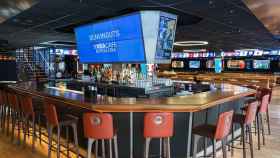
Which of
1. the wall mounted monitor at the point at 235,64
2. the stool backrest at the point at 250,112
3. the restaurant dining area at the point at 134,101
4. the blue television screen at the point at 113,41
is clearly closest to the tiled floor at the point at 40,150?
the restaurant dining area at the point at 134,101

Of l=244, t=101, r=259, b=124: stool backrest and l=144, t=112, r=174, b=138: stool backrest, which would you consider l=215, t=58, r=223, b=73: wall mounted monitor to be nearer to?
l=244, t=101, r=259, b=124: stool backrest

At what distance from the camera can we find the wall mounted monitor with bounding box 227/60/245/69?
1667 cm

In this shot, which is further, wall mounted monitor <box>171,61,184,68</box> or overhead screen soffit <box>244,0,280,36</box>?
wall mounted monitor <box>171,61,184,68</box>

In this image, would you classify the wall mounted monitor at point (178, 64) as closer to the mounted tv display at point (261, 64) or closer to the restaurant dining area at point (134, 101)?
the mounted tv display at point (261, 64)

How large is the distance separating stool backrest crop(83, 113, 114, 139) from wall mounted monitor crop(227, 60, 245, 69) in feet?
52.3

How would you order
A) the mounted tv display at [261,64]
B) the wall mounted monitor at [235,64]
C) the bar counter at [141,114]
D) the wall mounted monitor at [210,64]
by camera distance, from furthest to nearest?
the wall mounted monitor at [210,64]
the wall mounted monitor at [235,64]
the mounted tv display at [261,64]
the bar counter at [141,114]

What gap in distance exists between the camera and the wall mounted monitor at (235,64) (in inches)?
656

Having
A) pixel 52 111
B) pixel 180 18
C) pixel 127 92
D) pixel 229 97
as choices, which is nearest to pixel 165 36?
pixel 180 18

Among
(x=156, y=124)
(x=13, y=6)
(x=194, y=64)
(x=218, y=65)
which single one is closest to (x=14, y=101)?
(x=13, y=6)

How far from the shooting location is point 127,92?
14.2ft

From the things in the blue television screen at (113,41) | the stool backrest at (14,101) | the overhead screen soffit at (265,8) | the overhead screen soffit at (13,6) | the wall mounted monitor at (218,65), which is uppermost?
the overhead screen soffit at (13,6)

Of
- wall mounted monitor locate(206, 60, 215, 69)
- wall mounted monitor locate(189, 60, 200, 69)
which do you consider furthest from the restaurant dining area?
wall mounted monitor locate(189, 60, 200, 69)

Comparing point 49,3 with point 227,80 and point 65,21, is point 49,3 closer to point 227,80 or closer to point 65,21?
point 65,21

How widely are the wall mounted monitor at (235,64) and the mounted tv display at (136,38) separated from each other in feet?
43.5
